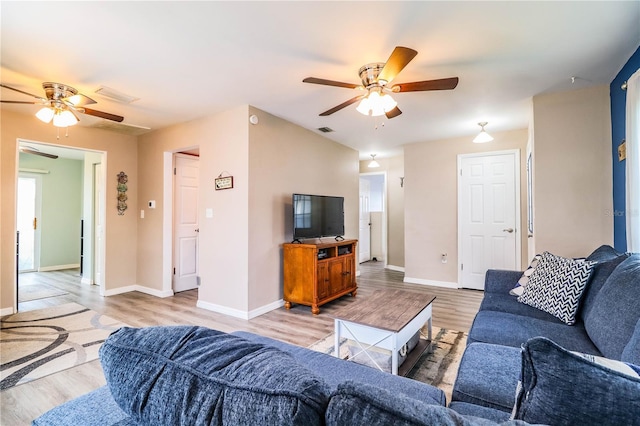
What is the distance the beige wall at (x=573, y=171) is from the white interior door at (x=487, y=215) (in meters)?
1.44

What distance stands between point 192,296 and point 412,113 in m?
4.00

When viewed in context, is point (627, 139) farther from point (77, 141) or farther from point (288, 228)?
point (77, 141)

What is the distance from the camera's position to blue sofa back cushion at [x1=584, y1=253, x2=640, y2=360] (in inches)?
53.4

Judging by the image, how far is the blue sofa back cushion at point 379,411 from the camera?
0.48 metres

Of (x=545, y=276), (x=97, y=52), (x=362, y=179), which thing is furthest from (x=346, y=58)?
(x=362, y=179)

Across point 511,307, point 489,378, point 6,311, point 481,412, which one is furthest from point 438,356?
point 6,311

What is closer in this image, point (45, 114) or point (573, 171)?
point (45, 114)

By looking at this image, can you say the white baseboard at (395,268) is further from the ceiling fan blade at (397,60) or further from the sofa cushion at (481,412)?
the sofa cushion at (481,412)

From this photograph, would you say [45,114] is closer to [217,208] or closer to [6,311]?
[217,208]

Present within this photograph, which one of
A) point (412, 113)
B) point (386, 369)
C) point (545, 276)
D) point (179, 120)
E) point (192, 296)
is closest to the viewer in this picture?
point (386, 369)

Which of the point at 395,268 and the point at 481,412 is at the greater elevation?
the point at 481,412

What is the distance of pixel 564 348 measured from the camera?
34.3 inches

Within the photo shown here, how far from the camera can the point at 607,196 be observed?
Result: 2975 mm

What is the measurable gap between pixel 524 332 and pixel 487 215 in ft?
11.0
